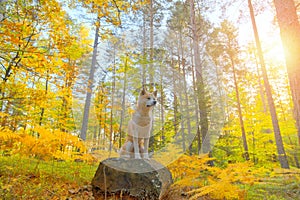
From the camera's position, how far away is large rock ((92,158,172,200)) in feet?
8.62

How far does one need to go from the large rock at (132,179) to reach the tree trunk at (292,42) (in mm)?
2602

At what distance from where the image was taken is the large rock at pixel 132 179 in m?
2.63

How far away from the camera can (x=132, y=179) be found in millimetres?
2791

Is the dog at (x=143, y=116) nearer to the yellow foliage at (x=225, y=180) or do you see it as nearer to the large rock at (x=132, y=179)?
the large rock at (x=132, y=179)

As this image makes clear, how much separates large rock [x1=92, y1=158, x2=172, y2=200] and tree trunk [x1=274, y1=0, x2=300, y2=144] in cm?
260

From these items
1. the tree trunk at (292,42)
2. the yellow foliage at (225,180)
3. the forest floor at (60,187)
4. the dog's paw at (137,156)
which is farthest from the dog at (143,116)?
the tree trunk at (292,42)

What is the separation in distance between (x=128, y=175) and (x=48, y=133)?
2165 mm

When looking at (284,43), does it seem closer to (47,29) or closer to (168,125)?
(168,125)

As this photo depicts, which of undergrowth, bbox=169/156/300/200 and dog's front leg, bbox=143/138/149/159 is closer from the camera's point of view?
dog's front leg, bbox=143/138/149/159

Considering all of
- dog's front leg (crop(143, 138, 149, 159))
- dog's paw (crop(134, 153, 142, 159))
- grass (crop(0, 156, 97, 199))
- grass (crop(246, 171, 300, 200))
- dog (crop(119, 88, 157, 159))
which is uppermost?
dog (crop(119, 88, 157, 159))

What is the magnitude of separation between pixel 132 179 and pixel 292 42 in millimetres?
3581

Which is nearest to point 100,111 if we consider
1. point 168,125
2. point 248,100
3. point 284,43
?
point 168,125

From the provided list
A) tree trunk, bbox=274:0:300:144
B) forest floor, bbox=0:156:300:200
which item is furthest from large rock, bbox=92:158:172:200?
tree trunk, bbox=274:0:300:144

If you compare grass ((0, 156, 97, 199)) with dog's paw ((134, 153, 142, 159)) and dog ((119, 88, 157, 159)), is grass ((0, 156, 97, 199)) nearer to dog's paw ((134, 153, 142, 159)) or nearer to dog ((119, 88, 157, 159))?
dog's paw ((134, 153, 142, 159))
